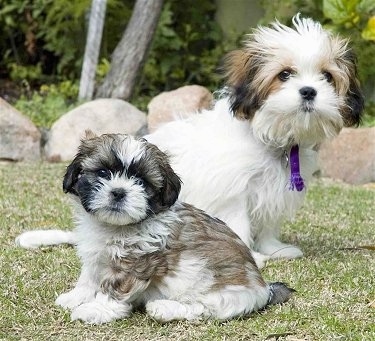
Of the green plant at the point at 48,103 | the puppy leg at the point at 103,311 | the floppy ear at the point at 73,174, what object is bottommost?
the green plant at the point at 48,103

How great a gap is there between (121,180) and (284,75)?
1685 mm

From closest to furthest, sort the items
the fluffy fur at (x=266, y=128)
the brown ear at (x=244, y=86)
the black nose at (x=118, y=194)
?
the black nose at (x=118, y=194) < the fluffy fur at (x=266, y=128) < the brown ear at (x=244, y=86)

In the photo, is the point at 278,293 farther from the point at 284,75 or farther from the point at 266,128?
the point at 284,75

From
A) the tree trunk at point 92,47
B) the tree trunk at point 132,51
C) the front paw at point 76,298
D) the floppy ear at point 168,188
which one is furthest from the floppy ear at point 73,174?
the tree trunk at point 92,47

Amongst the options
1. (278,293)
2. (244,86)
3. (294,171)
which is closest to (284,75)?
(244,86)

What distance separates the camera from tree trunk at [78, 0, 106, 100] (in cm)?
1243

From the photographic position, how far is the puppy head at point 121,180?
414 cm

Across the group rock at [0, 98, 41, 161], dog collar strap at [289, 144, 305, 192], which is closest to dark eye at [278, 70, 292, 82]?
dog collar strap at [289, 144, 305, 192]

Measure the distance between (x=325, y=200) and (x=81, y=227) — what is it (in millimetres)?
4433

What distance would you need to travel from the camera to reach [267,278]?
5352 mm

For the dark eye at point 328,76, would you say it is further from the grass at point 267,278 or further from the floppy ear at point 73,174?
the floppy ear at point 73,174

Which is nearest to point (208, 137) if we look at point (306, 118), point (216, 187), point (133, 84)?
point (216, 187)

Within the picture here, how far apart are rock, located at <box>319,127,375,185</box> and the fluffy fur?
4.15 metres

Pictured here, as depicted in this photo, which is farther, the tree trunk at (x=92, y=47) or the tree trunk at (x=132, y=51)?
the tree trunk at (x=92, y=47)
